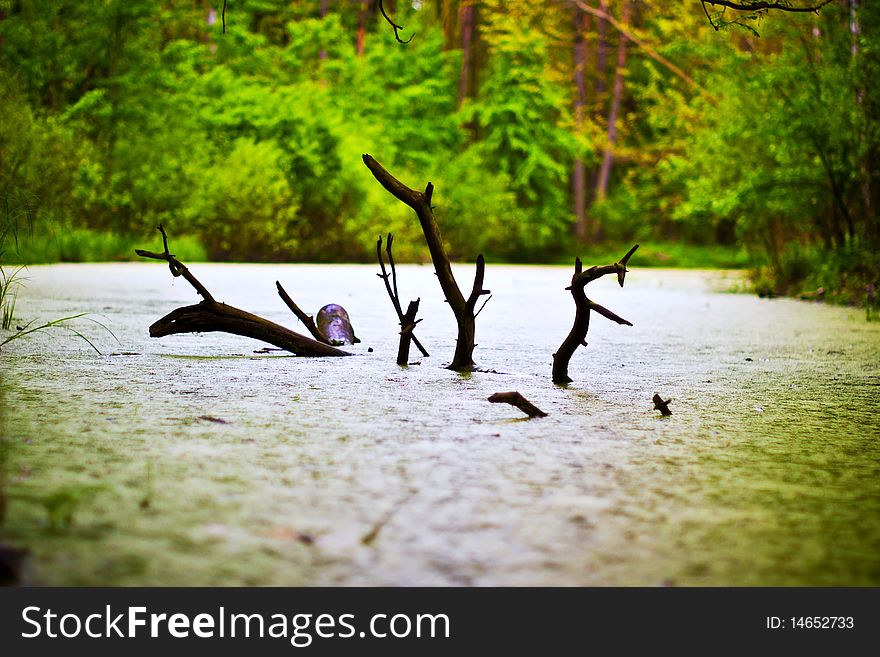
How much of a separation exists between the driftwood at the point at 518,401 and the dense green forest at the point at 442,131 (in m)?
1.10

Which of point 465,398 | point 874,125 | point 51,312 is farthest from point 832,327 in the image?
point 51,312

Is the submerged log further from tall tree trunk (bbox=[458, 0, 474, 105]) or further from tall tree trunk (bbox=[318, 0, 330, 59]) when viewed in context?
tall tree trunk (bbox=[458, 0, 474, 105])

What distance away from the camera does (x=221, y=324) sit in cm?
321

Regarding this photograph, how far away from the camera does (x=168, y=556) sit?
121 cm

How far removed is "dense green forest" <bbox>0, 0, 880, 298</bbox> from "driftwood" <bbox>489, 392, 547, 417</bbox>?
3.60 feet

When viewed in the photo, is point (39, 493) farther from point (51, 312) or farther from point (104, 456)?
point (51, 312)

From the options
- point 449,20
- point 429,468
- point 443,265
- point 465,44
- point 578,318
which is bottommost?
point 429,468

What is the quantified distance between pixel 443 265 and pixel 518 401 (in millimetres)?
847

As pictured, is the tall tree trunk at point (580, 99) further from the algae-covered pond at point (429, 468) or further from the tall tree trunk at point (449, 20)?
the algae-covered pond at point (429, 468)

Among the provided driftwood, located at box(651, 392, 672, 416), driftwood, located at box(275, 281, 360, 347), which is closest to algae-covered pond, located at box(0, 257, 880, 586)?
driftwood, located at box(651, 392, 672, 416)

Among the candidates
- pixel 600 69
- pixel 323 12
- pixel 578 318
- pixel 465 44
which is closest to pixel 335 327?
pixel 578 318

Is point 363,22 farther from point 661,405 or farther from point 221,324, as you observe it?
point 661,405

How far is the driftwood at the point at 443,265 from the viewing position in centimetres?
280
